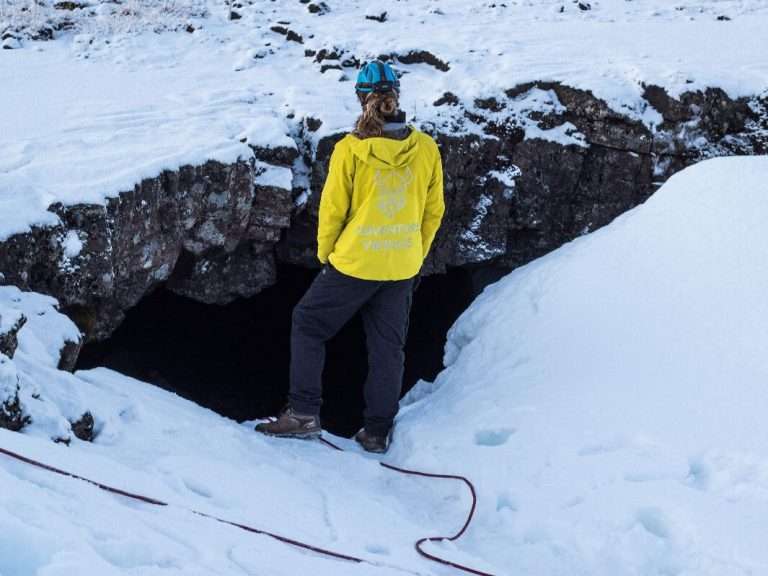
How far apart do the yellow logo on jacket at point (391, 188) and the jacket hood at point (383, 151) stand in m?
0.04

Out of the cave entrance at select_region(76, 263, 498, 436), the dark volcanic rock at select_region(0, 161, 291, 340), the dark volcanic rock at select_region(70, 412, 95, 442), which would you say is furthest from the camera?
the cave entrance at select_region(76, 263, 498, 436)

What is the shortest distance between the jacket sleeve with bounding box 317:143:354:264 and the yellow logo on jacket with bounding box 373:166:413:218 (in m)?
0.17

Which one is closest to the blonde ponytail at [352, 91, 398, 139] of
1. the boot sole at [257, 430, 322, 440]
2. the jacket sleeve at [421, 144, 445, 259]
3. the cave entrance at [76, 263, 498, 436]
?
the jacket sleeve at [421, 144, 445, 259]

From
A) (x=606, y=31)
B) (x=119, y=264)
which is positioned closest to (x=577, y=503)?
(x=119, y=264)

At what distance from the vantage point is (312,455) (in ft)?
14.1

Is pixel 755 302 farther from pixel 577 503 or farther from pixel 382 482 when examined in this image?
pixel 382 482

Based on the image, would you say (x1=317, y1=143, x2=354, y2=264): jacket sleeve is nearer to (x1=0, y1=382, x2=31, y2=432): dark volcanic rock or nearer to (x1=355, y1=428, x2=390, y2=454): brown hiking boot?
(x1=355, y1=428, x2=390, y2=454): brown hiking boot

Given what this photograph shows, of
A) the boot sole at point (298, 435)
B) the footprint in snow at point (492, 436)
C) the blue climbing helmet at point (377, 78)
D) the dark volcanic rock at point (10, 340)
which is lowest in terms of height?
the boot sole at point (298, 435)

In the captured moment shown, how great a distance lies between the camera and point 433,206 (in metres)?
4.55

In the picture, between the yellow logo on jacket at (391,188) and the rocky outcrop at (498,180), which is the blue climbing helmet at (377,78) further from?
the rocky outcrop at (498,180)

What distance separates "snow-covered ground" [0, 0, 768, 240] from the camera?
541 centimetres

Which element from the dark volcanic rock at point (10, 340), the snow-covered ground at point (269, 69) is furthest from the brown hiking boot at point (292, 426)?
the snow-covered ground at point (269, 69)

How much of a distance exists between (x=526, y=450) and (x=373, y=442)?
109 centimetres

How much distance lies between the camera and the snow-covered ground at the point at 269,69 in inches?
213
